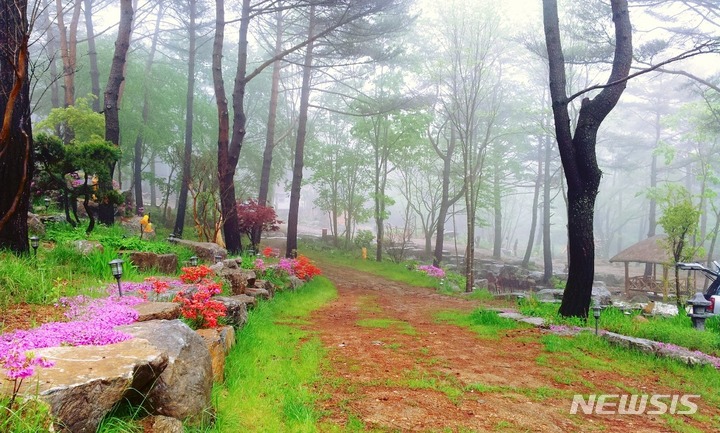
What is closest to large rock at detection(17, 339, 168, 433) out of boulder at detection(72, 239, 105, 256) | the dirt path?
the dirt path

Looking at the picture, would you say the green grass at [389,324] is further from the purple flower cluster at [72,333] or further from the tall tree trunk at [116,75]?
the tall tree trunk at [116,75]

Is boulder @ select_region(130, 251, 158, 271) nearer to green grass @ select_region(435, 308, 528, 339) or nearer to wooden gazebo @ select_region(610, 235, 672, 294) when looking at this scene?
green grass @ select_region(435, 308, 528, 339)

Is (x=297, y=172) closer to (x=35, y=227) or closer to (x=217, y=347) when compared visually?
(x=35, y=227)

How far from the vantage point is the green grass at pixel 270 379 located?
114 inches

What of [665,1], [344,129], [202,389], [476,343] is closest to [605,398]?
[476,343]

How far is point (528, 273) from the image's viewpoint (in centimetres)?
2109

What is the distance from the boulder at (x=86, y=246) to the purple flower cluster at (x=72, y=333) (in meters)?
2.29

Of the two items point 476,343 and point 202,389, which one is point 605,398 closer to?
point 476,343

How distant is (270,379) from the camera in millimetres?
3752

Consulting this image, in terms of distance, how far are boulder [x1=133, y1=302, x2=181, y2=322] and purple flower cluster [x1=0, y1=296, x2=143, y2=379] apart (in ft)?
0.23

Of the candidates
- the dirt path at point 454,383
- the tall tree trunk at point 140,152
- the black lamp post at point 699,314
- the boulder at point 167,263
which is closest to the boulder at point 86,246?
the boulder at point 167,263

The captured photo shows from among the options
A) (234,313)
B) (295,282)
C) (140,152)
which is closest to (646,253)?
(295,282)

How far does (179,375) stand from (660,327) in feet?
21.3

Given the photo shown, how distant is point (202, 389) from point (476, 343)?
4009mm
